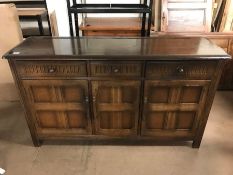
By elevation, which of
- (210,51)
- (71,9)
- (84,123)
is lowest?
(84,123)

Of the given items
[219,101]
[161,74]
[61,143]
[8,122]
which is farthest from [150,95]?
[8,122]

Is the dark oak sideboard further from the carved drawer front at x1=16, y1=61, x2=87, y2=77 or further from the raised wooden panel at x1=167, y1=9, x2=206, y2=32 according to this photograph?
the raised wooden panel at x1=167, y1=9, x2=206, y2=32

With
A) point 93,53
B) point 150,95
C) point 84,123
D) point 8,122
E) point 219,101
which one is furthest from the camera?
point 219,101

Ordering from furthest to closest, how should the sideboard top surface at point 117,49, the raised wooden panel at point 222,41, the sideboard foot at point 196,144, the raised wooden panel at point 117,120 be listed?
1. the raised wooden panel at point 222,41
2. the sideboard foot at point 196,144
3. the raised wooden panel at point 117,120
4. the sideboard top surface at point 117,49

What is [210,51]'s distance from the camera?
1361 mm

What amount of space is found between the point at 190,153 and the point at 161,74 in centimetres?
77

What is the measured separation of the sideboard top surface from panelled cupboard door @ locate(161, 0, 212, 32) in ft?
1.85

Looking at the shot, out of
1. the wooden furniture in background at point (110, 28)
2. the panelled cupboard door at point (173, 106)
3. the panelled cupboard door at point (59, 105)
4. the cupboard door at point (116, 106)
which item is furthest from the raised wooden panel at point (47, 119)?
the wooden furniture in background at point (110, 28)

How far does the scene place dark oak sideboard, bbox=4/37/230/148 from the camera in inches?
51.9

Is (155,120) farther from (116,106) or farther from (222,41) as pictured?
(222,41)

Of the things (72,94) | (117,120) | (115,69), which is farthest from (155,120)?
(72,94)

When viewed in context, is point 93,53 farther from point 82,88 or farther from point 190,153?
point 190,153

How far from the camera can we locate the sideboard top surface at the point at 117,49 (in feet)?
4.24

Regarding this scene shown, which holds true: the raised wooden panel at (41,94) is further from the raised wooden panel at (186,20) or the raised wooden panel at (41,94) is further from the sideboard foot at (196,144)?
the raised wooden panel at (186,20)
